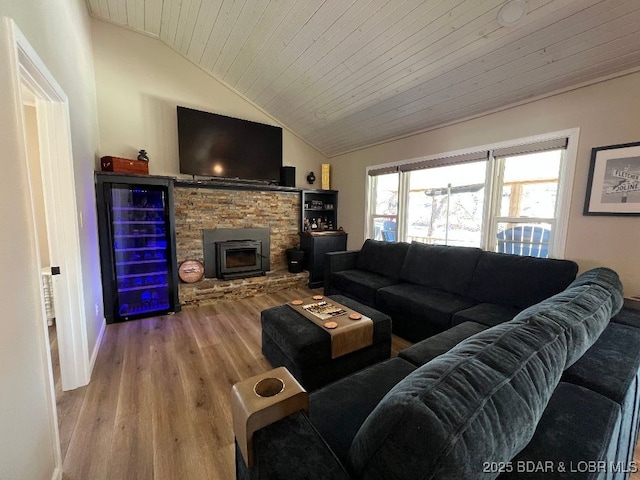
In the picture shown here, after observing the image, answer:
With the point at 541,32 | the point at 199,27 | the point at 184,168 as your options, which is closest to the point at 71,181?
the point at 184,168

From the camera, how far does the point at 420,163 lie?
3771 millimetres

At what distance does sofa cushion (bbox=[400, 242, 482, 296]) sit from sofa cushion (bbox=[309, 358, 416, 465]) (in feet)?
5.52

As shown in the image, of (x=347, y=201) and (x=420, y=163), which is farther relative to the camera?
(x=347, y=201)

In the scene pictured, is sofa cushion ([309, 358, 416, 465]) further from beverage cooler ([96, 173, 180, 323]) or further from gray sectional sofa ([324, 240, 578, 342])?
beverage cooler ([96, 173, 180, 323])

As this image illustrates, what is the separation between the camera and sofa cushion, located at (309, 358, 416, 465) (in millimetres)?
1034

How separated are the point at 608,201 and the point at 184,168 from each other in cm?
462

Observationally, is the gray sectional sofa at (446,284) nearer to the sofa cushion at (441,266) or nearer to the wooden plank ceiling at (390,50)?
the sofa cushion at (441,266)

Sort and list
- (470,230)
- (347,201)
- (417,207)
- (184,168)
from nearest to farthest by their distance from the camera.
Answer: (470,230), (184,168), (417,207), (347,201)

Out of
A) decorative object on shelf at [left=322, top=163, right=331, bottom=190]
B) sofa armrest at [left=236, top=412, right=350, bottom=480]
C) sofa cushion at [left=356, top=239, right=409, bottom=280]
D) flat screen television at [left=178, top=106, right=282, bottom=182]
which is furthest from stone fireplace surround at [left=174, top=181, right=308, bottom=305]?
sofa armrest at [left=236, top=412, right=350, bottom=480]

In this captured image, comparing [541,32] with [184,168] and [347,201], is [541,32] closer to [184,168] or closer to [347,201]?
[347,201]

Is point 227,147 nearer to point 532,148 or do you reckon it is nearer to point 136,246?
point 136,246

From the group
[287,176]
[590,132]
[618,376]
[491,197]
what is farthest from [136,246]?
[590,132]

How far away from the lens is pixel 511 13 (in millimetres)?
1959

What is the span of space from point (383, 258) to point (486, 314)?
1.57 m
